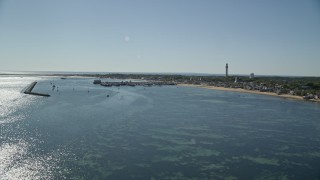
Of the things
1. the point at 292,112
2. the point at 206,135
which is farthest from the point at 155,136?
the point at 292,112

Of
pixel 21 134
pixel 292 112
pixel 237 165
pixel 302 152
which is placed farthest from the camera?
pixel 292 112

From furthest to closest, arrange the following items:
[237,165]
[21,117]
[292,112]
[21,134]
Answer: [292,112] → [21,117] → [21,134] → [237,165]

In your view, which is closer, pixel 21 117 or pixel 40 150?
pixel 40 150

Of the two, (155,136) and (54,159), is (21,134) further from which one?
(155,136)

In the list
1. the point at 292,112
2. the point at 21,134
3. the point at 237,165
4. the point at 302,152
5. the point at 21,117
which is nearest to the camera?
the point at 237,165

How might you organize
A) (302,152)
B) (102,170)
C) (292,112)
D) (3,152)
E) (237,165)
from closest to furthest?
(102,170) < (237,165) < (3,152) < (302,152) < (292,112)

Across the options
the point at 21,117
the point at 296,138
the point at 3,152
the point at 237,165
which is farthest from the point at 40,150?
the point at 296,138

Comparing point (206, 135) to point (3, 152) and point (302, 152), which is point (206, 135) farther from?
point (3, 152)

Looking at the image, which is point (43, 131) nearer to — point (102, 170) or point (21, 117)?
point (21, 117)

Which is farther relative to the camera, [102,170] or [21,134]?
[21,134]
